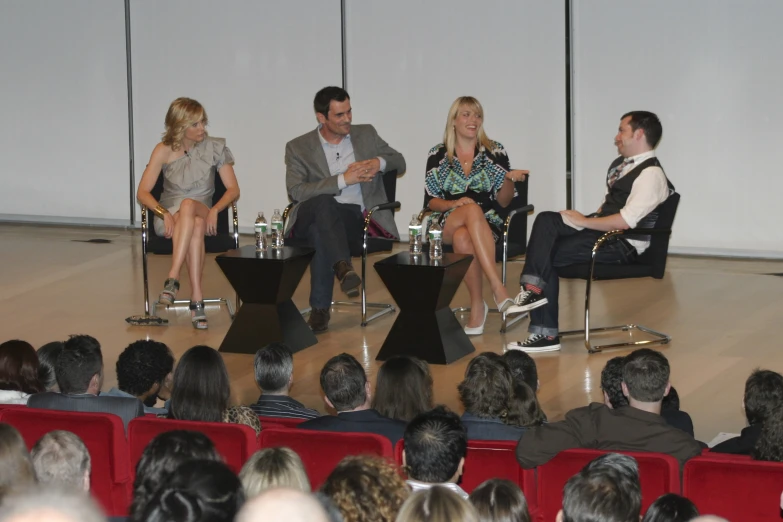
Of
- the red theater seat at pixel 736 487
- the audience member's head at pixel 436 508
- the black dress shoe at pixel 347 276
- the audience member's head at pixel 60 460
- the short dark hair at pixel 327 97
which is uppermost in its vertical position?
the short dark hair at pixel 327 97

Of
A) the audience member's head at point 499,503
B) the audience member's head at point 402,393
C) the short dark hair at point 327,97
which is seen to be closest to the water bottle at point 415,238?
the short dark hair at point 327,97

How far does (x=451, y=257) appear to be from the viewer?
219 inches

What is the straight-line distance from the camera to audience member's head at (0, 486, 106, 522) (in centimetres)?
141

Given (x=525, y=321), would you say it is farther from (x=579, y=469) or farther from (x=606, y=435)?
(x=579, y=469)

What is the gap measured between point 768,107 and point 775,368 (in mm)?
2964

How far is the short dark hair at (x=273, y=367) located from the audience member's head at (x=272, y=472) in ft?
4.63

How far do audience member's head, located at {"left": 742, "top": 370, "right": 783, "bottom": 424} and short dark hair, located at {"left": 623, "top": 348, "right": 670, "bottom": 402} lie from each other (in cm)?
25

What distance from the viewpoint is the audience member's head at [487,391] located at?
11.3 ft

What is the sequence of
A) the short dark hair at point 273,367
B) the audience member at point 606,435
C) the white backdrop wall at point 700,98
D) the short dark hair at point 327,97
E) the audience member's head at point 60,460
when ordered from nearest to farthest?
the audience member's head at point 60,460 → the audience member at point 606,435 → the short dark hair at point 273,367 → the short dark hair at point 327,97 → the white backdrop wall at point 700,98

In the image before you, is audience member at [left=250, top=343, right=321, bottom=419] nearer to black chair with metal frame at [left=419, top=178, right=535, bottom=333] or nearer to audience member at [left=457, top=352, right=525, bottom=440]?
audience member at [left=457, top=352, right=525, bottom=440]

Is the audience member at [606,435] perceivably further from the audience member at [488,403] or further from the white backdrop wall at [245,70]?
the white backdrop wall at [245,70]

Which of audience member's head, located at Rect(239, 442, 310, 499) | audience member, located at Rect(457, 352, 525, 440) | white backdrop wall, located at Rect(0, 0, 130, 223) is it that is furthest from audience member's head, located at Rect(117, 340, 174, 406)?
white backdrop wall, located at Rect(0, 0, 130, 223)

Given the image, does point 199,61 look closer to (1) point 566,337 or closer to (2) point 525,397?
(1) point 566,337

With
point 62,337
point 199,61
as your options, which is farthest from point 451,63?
point 62,337
